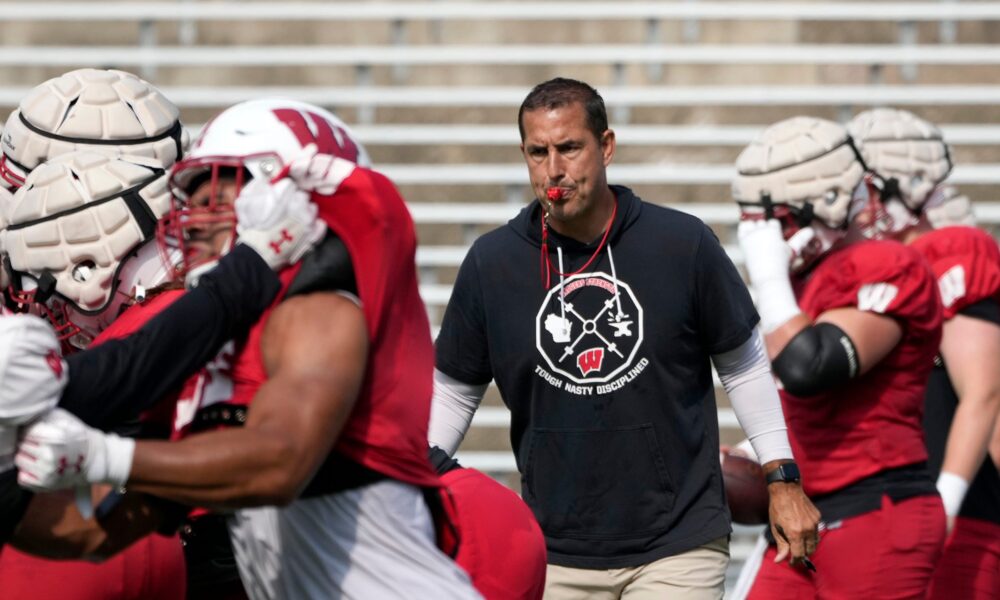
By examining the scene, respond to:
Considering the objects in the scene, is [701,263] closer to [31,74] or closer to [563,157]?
[563,157]

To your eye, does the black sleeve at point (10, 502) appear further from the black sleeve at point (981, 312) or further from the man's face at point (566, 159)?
the black sleeve at point (981, 312)

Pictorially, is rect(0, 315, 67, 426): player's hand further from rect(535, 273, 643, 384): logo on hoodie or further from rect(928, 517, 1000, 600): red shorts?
rect(928, 517, 1000, 600): red shorts

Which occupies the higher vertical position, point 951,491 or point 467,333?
point 467,333

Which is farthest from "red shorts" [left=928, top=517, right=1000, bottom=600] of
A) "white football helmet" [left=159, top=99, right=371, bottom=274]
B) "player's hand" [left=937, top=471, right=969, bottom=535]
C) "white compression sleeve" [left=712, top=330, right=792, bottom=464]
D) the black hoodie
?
"white football helmet" [left=159, top=99, right=371, bottom=274]

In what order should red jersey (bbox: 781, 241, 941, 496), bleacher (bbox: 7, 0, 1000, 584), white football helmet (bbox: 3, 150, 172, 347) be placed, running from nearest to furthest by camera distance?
1. white football helmet (bbox: 3, 150, 172, 347)
2. red jersey (bbox: 781, 241, 941, 496)
3. bleacher (bbox: 7, 0, 1000, 584)

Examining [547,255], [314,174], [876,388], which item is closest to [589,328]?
[547,255]

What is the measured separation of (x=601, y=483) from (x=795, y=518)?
526 millimetres

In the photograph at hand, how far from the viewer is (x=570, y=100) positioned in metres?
4.63

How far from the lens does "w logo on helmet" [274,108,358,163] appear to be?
2.94m

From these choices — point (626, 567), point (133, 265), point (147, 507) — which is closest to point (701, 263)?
point (626, 567)

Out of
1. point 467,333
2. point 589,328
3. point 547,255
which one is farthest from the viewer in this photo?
point 467,333

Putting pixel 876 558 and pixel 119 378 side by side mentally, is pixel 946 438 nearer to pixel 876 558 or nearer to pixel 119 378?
pixel 876 558

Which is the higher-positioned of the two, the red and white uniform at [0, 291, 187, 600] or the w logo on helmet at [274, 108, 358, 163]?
the w logo on helmet at [274, 108, 358, 163]

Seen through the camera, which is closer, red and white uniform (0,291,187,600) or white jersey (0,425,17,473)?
white jersey (0,425,17,473)
